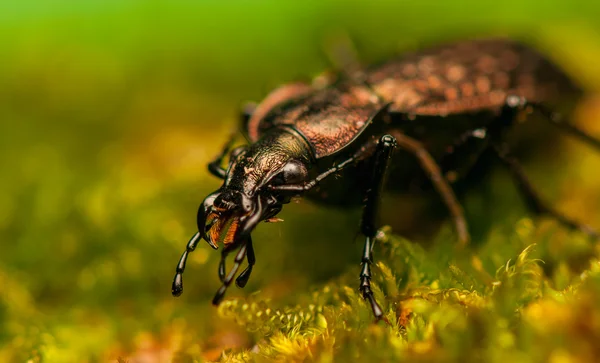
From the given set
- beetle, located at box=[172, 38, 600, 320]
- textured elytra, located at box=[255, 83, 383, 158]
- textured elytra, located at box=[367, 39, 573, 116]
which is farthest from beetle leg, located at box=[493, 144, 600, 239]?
textured elytra, located at box=[255, 83, 383, 158]

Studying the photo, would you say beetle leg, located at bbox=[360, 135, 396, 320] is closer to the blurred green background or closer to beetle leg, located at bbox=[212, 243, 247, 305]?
the blurred green background

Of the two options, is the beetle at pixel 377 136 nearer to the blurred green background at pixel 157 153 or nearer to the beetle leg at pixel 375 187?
the beetle leg at pixel 375 187

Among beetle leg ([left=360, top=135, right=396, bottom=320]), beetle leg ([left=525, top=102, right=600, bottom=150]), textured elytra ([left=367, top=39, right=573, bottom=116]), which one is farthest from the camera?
textured elytra ([left=367, top=39, right=573, bottom=116])

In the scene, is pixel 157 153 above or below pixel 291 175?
above

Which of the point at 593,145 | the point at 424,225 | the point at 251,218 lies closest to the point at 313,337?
the point at 251,218

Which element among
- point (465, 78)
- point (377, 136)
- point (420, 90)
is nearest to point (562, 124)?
point (465, 78)

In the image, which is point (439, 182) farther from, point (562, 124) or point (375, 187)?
point (562, 124)
